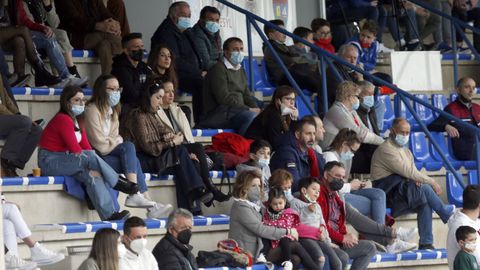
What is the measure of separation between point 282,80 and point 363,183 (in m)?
2.48

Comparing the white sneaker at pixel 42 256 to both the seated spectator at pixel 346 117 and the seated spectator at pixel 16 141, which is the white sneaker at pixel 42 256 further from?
the seated spectator at pixel 346 117

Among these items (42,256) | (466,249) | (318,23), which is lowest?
(466,249)

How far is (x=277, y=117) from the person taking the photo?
14695mm

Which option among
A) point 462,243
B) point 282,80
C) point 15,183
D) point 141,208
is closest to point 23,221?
point 15,183

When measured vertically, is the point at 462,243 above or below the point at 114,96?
below

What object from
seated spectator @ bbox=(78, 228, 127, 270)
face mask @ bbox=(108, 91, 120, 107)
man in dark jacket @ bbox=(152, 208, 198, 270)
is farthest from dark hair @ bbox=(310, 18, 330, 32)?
seated spectator @ bbox=(78, 228, 127, 270)

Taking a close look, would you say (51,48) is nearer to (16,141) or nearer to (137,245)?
(16,141)

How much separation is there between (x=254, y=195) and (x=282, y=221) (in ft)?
1.34

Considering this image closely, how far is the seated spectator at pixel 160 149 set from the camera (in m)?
13.6

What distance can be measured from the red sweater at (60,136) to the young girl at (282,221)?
1545 mm

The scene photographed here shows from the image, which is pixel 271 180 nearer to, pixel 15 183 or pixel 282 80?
pixel 15 183

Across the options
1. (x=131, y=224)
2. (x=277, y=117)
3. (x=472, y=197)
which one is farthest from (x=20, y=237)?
(x=472, y=197)

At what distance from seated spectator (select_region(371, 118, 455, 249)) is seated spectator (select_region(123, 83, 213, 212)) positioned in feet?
6.25

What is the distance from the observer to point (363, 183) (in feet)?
47.9
